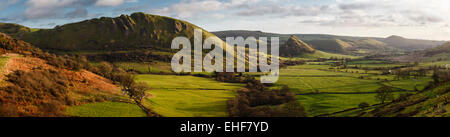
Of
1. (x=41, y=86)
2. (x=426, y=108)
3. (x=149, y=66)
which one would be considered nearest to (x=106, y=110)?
(x=41, y=86)

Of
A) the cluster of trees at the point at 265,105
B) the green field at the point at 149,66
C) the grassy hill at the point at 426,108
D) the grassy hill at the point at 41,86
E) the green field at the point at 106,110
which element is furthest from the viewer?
the green field at the point at 149,66

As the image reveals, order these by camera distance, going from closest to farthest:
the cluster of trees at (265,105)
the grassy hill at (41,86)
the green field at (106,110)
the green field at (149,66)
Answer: the grassy hill at (41,86)
the green field at (106,110)
the cluster of trees at (265,105)
the green field at (149,66)

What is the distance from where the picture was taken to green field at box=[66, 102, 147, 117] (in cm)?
3747

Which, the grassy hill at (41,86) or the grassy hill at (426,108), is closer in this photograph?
the grassy hill at (426,108)

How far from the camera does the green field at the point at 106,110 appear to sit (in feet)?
123

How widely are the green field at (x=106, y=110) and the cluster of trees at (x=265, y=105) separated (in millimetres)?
28721

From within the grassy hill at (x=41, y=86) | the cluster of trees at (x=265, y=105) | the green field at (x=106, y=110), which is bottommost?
the cluster of trees at (x=265, y=105)

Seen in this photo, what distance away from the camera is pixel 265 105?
8925 centimetres

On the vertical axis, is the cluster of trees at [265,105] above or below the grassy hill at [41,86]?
below

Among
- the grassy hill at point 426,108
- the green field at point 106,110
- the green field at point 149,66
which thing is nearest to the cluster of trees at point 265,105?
the grassy hill at point 426,108

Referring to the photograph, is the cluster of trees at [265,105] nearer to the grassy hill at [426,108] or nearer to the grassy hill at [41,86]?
the grassy hill at [426,108]

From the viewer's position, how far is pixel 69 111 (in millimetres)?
36500
